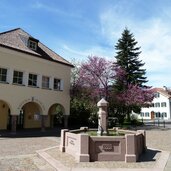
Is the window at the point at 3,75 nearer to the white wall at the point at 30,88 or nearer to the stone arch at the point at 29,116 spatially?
the white wall at the point at 30,88

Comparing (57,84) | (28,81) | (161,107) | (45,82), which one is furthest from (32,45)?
(161,107)

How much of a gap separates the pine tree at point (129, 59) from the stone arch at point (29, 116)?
53.6ft

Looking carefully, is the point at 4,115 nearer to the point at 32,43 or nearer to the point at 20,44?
the point at 20,44

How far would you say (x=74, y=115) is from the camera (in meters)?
33.9

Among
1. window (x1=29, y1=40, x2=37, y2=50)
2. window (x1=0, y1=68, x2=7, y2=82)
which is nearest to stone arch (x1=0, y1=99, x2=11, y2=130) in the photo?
window (x1=0, y1=68, x2=7, y2=82)

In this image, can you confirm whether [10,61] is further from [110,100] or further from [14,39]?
[110,100]

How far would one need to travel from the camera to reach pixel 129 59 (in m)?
41.4

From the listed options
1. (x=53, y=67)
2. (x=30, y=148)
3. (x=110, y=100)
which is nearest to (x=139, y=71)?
(x=110, y=100)

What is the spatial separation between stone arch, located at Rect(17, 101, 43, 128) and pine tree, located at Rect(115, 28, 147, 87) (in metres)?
16.3

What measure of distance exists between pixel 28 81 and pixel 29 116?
17.9ft

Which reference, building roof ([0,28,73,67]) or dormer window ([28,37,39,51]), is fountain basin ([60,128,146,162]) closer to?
building roof ([0,28,73,67])

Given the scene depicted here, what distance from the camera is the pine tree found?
40625 millimetres

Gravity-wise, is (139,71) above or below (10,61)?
above

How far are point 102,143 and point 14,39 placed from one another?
17915 mm
